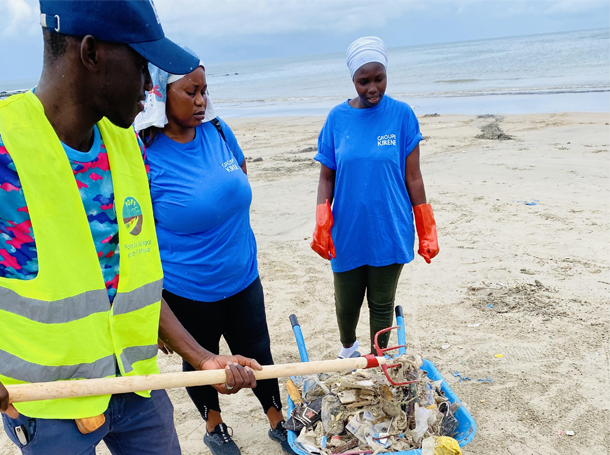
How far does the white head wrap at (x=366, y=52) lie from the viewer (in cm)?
310

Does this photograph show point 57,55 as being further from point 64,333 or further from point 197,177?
point 197,177

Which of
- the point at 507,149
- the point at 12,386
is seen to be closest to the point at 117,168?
the point at 12,386

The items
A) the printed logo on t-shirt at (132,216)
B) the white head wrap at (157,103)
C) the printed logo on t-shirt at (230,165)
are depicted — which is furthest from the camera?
the printed logo on t-shirt at (230,165)

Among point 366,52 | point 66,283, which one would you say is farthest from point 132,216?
point 366,52

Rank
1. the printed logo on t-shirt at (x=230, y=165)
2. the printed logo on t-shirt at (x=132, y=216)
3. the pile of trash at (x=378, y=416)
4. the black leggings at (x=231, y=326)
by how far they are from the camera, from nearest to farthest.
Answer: the printed logo on t-shirt at (x=132, y=216) → the pile of trash at (x=378, y=416) → the printed logo on t-shirt at (x=230, y=165) → the black leggings at (x=231, y=326)

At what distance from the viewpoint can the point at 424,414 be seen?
2.39 meters

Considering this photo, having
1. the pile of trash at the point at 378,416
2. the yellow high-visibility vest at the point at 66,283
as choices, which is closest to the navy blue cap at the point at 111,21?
the yellow high-visibility vest at the point at 66,283

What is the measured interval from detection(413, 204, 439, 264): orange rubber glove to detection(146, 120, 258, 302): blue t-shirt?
1134 mm

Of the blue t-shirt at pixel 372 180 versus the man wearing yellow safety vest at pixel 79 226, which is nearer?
the man wearing yellow safety vest at pixel 79 226

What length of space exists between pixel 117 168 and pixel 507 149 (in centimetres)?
954

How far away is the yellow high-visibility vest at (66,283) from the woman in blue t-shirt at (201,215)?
82 centimetres

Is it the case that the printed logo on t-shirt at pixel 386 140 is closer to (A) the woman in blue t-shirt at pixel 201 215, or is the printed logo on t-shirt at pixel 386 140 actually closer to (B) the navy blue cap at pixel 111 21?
(A) the woman in blue t-shirt at pixel 201 215

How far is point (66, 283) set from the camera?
1439mm

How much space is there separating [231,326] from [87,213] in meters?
1.53
